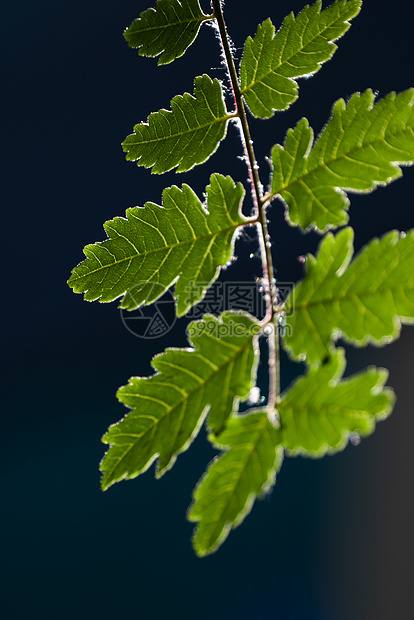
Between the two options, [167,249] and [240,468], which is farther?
[167,249]

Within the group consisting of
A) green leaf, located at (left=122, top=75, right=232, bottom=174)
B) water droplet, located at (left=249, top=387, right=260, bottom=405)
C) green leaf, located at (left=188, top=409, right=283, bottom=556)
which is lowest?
green leaf, located at (left=188, top=409, right=283, bottom=556)

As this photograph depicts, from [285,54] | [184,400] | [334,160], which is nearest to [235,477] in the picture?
[184,400]

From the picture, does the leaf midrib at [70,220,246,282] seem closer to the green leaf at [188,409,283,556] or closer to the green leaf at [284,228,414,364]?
the green leaf at [284,228,414,364]

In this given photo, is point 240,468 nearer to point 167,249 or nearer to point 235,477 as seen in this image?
point 235,477

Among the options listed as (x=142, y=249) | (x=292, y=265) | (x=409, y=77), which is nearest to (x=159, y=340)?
(x=292, y=265)

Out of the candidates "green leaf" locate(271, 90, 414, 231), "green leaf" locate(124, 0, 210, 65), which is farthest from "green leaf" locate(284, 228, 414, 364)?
"green leaf" locate(124, 0, 210, 65)

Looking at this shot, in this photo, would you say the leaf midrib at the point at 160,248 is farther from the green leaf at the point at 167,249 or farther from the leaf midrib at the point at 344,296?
the leaf midrib at the point at 344,296

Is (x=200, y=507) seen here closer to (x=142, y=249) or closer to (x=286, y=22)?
(x=142, y=249)

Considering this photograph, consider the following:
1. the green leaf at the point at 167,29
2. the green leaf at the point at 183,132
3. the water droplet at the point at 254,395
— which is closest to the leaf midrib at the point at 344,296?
the water droplet at the point at 254,395
